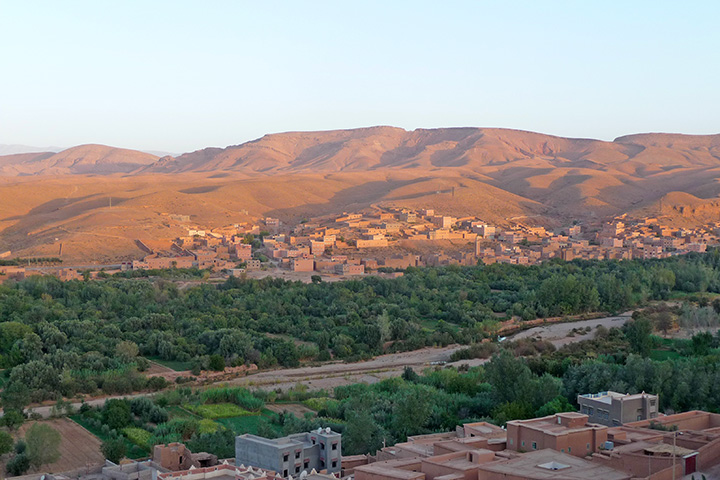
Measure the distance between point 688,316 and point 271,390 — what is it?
14.4 metres

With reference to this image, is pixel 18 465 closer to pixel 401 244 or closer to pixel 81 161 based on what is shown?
pixel 401 244

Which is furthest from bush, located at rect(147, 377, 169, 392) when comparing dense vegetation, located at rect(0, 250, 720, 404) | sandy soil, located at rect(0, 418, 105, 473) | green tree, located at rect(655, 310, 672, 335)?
green tree, located at rect(655, 310, 672, 335)

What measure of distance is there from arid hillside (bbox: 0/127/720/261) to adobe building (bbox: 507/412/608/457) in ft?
108

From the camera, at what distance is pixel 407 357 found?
26375 mm

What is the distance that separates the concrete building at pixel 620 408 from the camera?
15.8 metres

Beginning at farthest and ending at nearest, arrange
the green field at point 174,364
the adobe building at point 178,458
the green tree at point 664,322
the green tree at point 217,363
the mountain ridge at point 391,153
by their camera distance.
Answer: the mountain ridge at point 391,153 < the green tree at point 664,322 < the green field at point 174,364 < the green tree at point 217,363 < the adobe building at point 178,458

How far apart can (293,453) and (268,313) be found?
16196 millimetres

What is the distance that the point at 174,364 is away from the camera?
24.7m

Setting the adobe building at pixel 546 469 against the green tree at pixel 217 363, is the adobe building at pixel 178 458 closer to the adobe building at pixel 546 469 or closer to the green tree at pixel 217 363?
the adobe building at pixel 546 469

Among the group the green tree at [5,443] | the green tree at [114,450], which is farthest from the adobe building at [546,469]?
the green tree at [5,443]

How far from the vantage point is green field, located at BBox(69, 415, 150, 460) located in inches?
637

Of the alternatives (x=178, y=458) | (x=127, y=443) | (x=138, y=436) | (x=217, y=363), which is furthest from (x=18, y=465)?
(x=217, y=363)

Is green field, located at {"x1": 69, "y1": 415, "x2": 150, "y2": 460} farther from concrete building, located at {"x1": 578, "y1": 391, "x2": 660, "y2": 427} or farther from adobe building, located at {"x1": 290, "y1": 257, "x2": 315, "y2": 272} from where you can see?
adobe building, located at {"x1": 290, "y1": 257, "x2": 315, "y2": 272}

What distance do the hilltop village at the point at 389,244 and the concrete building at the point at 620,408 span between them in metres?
23.3
